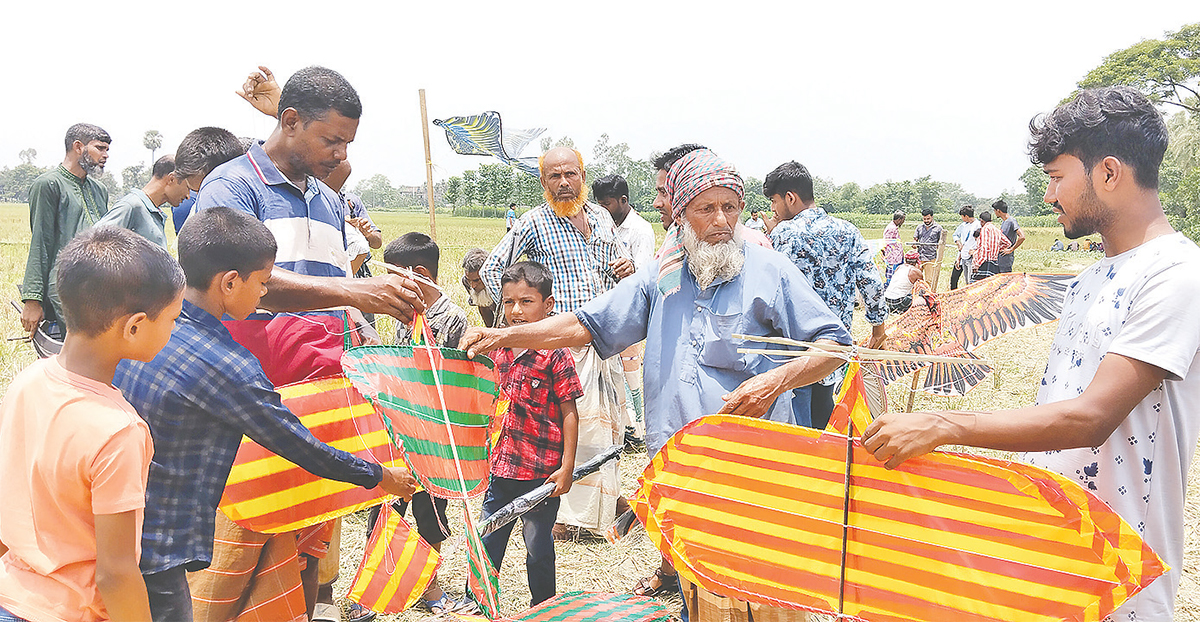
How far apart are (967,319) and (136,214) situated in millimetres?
5156

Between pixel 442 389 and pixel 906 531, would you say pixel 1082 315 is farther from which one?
pixel 442 389

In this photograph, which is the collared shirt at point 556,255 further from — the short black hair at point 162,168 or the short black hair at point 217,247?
the short black hair at point 217,247

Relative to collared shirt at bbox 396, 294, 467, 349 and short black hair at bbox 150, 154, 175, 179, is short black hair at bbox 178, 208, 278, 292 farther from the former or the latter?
short black hair at bbox 150, 154, 175, 179

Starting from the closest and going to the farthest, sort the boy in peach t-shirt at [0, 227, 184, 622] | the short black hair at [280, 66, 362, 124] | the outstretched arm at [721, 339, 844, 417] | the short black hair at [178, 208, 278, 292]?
the boy in peach t-shirt at [0, 227, 184, 622], the short black hair at [178, 208, 278, 292], the outstretched arm at [721, 339, 844, 417], the short black hair at [280, 66, 362, 124]

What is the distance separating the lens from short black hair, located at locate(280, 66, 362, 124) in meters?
2.70

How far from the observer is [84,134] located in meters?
5.02

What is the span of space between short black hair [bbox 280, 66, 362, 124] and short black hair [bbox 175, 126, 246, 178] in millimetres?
1082

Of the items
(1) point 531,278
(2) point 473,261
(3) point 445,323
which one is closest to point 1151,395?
(1) point 531,278

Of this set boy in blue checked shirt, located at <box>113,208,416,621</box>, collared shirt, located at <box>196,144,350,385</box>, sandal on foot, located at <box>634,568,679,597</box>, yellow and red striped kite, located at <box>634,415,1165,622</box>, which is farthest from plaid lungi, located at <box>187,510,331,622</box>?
sandal on foot, located at <box>634,568,679,597</box>

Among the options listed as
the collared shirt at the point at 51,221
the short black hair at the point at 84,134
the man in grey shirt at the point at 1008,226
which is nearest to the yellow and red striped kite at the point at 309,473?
the collared shirt at the point at 51,221

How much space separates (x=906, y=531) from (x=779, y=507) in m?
0.33

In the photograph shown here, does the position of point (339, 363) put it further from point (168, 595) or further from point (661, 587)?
point (661, 587)

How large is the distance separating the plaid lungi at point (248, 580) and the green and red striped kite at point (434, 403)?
0.55 meters

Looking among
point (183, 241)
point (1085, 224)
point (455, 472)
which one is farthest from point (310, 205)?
point (1085, 224)
